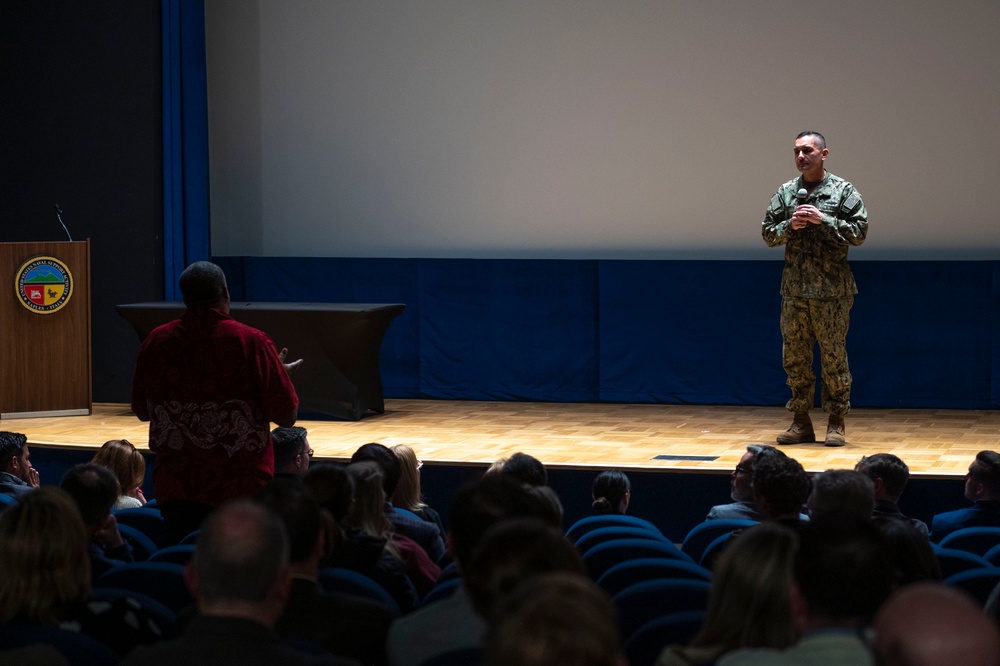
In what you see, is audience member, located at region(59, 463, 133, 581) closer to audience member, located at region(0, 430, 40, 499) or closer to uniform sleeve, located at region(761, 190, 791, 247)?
audience member, located at region(0, 430, 40, 499)

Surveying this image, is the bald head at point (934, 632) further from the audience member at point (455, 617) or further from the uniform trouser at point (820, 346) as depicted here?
the uniform trouser at point (820, 346)

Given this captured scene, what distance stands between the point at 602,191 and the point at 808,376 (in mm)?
2990

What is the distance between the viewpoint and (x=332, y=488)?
3633 millimetres

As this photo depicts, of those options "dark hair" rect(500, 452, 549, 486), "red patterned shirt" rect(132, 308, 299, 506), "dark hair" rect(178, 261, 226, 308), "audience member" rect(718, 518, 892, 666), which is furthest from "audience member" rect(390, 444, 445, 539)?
"audience member" rect(718, 518, 892, 666)

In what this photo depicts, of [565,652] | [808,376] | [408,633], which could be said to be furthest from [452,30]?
[565,652]

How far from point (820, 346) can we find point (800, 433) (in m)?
0.49

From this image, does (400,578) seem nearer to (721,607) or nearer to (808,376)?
(721,607)

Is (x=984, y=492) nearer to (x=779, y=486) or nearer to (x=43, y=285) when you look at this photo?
(x=779, y=486)

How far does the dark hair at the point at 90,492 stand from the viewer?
3.67 m

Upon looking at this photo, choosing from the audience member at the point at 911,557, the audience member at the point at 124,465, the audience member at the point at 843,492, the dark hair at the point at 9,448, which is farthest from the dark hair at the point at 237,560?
the dark hair at the point at 9,448

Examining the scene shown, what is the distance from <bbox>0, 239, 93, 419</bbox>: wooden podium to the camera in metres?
9.07

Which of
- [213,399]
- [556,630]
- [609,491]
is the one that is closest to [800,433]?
[609,491]

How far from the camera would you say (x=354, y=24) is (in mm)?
10359

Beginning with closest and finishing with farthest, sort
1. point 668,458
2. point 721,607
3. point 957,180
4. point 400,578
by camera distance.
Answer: point 721,607
point 400,578
point 668,458
point 957,180
